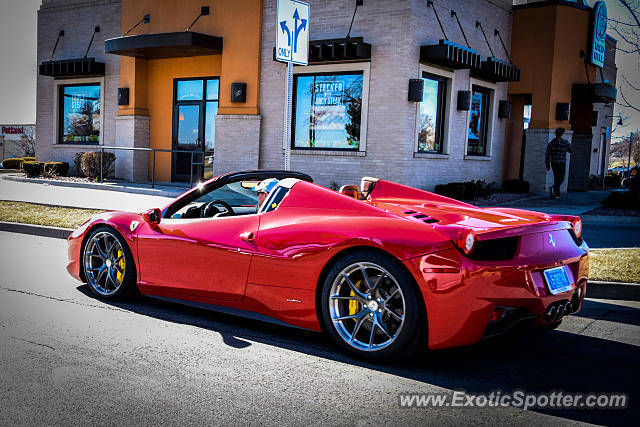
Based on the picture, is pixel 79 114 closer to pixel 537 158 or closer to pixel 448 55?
pixel 448 55

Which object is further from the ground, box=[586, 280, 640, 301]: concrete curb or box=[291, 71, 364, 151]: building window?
box=[291, 71, 364, 151]: building window

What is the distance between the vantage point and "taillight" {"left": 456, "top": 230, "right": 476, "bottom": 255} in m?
3.64

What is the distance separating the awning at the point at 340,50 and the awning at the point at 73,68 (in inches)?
374

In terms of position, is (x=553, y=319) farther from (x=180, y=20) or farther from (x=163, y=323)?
(x=180, y=20)

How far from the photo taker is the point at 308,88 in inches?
658

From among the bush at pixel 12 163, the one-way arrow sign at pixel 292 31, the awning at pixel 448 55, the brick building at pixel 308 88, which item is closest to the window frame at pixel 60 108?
the brick building at pixel 308 88

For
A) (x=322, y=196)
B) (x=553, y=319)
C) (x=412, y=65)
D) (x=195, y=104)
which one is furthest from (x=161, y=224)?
(x=195, y=104)

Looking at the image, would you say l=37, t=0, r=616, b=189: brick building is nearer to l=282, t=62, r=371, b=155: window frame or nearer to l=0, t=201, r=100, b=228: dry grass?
l=282, t=62, r=371, b=155: window frame

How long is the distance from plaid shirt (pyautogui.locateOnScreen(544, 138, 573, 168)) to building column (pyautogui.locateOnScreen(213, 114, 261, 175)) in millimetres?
8955

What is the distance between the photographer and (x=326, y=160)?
16.2 m

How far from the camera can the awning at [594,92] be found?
20.6m

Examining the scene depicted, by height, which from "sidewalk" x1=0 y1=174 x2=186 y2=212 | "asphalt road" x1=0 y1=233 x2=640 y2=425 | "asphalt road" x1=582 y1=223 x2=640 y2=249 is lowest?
"asphalt road" x1=0 y1=233 x2=640 y2=425

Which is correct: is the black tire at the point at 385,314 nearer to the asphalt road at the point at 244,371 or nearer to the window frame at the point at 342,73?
the asphalt road at the point at 244,371

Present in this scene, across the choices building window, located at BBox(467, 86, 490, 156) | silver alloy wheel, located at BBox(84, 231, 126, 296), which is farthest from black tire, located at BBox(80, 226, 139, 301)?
building window, located at BBox(467, 86, 490, 156)
